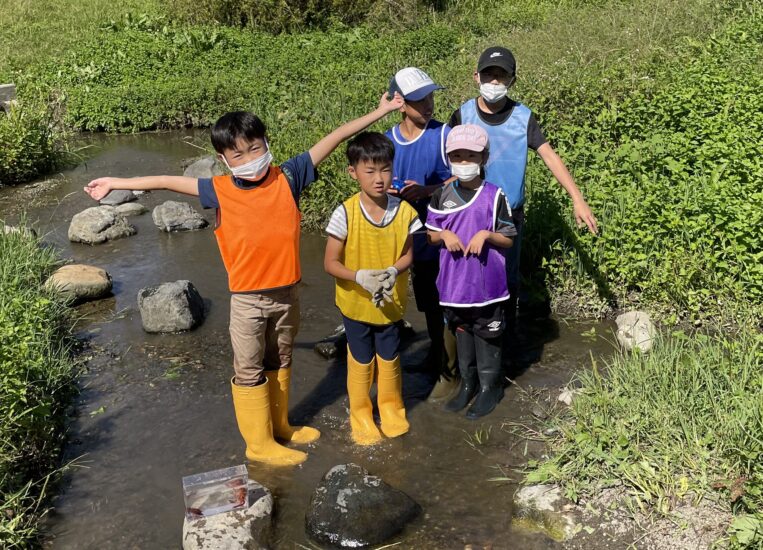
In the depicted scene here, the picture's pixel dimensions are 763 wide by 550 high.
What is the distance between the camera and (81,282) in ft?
22.8

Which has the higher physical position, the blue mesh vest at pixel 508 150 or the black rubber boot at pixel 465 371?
the blue mesh vest at pixel 508 150

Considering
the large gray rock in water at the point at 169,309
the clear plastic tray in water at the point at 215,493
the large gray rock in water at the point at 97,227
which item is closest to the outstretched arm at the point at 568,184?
the clear plastic tray in water at the point at 215,493

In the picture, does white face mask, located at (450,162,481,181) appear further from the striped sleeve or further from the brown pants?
the brown pants

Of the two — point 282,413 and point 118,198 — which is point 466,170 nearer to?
point 282,413

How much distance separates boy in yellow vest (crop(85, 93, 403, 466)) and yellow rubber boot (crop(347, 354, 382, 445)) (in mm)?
433

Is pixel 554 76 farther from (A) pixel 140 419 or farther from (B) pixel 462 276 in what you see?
(A) pixel 140 419

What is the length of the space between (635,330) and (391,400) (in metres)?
1.91

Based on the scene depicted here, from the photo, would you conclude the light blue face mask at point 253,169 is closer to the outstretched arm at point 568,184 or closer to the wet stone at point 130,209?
the outstretched arm at point 568,184

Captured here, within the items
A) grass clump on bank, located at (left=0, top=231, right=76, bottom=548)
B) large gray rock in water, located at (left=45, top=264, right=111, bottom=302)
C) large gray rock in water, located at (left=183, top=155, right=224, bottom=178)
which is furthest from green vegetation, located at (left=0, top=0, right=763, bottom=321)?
grass clump on bank, located at (left=0, top=231, right=76, bottom=548)

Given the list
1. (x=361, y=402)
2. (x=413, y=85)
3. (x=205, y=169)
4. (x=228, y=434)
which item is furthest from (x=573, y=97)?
(x=228, y=434)

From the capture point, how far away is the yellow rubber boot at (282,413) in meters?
4.65

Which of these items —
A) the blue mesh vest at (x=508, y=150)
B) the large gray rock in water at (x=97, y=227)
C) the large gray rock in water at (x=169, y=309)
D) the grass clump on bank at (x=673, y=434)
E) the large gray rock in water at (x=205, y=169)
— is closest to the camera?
the grass clump on bank at (x=673, y=434)

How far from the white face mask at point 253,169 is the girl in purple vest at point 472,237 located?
102cm

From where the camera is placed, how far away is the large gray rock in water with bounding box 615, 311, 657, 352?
17.7 ft
